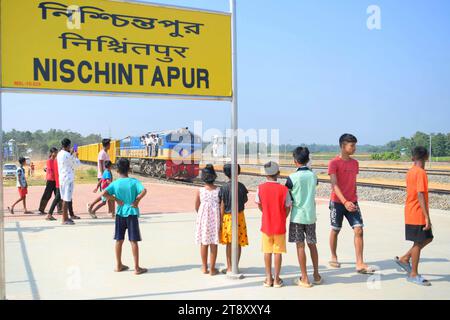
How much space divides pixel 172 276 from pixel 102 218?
5.23m

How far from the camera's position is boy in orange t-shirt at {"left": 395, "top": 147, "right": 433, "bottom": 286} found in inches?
197

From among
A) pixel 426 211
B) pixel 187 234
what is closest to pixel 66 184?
pixel 187 234

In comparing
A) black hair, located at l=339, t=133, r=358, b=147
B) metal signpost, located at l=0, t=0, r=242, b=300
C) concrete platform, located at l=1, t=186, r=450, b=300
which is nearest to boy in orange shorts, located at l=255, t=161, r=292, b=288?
concrete platform, located at l=1, t=186, r=450, b=300

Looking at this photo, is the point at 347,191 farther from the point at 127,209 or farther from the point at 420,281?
the point at 127,209

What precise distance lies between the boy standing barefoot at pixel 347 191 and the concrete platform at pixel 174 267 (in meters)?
0.38

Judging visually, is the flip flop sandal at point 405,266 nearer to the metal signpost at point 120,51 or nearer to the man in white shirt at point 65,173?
the metal signpost at point 120,51

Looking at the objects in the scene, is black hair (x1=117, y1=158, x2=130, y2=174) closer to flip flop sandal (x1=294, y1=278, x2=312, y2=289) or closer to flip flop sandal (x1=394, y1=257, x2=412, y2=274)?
flip flop sandal (x1=294, y1=278, x2=312, y2=289)

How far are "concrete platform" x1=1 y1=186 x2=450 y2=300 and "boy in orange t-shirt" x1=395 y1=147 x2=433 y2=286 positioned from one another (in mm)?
260

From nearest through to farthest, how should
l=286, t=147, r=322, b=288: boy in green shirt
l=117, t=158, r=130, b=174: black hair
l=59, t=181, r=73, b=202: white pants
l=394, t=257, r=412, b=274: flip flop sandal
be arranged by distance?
l=286, t=147, r=322, b=288: boy in green shirt
l=394, t=257, r=412, b=274: flip flop sandal
l=117, t=158, r=130, b=174: black hair
l=59, t=181, r=73, b=202: white pants

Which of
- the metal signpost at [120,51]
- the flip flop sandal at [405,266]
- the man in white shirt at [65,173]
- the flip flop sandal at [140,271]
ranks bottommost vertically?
the flip flop sandal at [140,271]

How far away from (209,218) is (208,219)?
2 cm

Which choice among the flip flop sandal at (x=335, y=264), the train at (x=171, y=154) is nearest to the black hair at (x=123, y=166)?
the flip flop sandal at (x=335, y=264)

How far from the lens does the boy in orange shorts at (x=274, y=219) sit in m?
4.94

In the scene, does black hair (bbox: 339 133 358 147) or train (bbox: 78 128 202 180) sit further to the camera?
train (bbox: 78 128 202 180)
